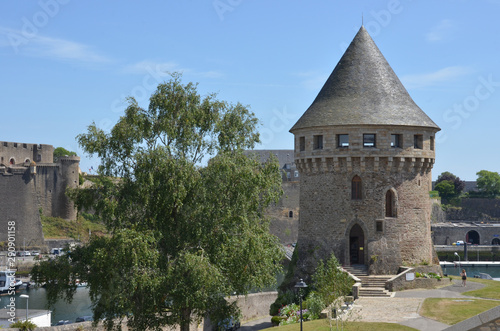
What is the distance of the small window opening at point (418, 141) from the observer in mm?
30344

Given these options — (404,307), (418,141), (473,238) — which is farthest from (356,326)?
(473,238)

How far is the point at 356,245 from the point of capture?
30516mm

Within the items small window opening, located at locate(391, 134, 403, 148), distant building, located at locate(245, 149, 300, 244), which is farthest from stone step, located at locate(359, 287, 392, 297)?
distant building, located at locate(245, 149, 300, 244)

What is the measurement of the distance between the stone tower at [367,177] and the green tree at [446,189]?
106 m

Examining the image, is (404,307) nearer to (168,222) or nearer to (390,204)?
(390,204)

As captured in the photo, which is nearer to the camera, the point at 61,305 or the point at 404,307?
the point at 404,307

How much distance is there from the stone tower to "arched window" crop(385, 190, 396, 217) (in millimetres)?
44

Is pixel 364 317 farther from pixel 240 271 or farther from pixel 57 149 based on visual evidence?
pixel 57 149

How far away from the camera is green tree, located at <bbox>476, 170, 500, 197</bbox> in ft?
448

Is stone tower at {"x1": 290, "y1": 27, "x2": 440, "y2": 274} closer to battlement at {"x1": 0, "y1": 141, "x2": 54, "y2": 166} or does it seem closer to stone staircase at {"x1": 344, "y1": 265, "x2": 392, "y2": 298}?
stone staircase at {"x1": 344, "y1": 265, "x2": 392, "y2": 298}

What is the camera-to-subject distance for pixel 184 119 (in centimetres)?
2441

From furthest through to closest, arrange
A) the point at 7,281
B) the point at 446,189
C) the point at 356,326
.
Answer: the point at 446,189, the point at 7,281, the point at 356,326

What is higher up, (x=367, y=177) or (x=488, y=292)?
(x=367, y=177)

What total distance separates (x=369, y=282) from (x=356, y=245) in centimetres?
198
